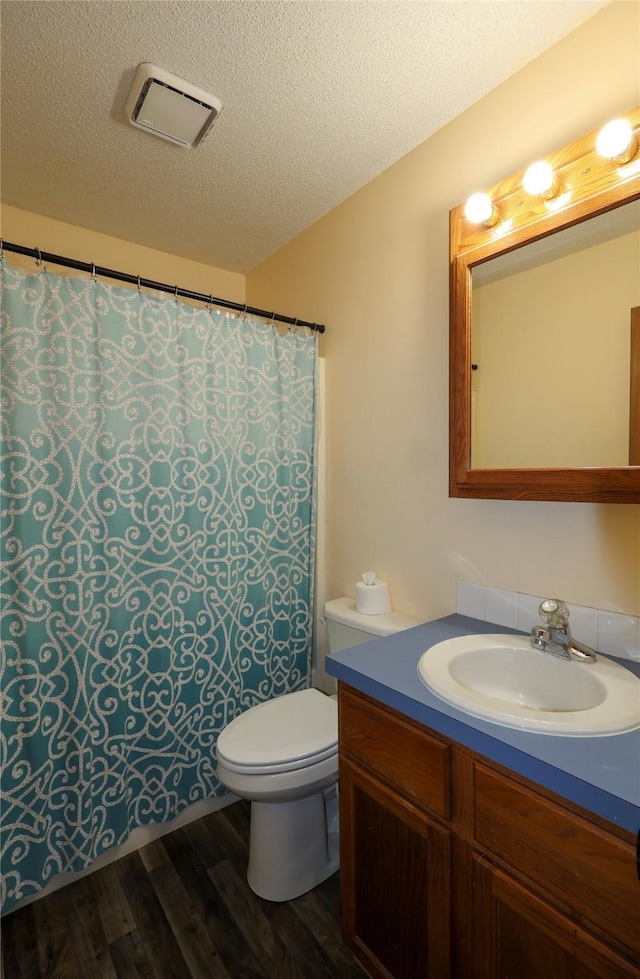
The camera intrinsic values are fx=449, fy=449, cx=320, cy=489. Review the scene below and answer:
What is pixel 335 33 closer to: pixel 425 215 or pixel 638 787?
pixel 425 215

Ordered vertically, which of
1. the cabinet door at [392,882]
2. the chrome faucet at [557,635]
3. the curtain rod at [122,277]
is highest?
the curtain rod at [122,277]

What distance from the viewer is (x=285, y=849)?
1405 millimetres

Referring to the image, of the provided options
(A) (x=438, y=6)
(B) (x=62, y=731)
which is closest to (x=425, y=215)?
(A) (x=438, y=6)

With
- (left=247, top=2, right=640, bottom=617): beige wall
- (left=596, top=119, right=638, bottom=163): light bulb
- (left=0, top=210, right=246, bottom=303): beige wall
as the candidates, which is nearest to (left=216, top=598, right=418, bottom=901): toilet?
(left=247, top=2, right=640, bottom=617): beige wall

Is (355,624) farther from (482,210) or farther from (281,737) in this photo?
(482,210)

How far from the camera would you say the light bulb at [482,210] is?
48.6 inches

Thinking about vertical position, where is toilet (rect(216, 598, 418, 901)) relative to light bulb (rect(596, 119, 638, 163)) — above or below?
below

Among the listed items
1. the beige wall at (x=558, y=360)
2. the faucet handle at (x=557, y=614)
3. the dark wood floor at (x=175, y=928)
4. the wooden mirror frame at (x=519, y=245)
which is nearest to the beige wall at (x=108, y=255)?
the wooden mirror frame at (x=519, y=245)

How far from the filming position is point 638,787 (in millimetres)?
645

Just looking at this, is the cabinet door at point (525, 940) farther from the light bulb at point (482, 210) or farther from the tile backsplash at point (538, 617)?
the light bulb at point (482, 210)

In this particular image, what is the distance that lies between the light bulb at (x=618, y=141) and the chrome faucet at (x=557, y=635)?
1020 millimetres

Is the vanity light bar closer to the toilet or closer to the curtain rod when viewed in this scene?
the curtain rod

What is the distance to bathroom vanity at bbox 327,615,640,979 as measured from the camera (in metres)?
0.67

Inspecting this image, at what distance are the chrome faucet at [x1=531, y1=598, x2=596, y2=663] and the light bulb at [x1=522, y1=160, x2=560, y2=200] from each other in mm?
1010
